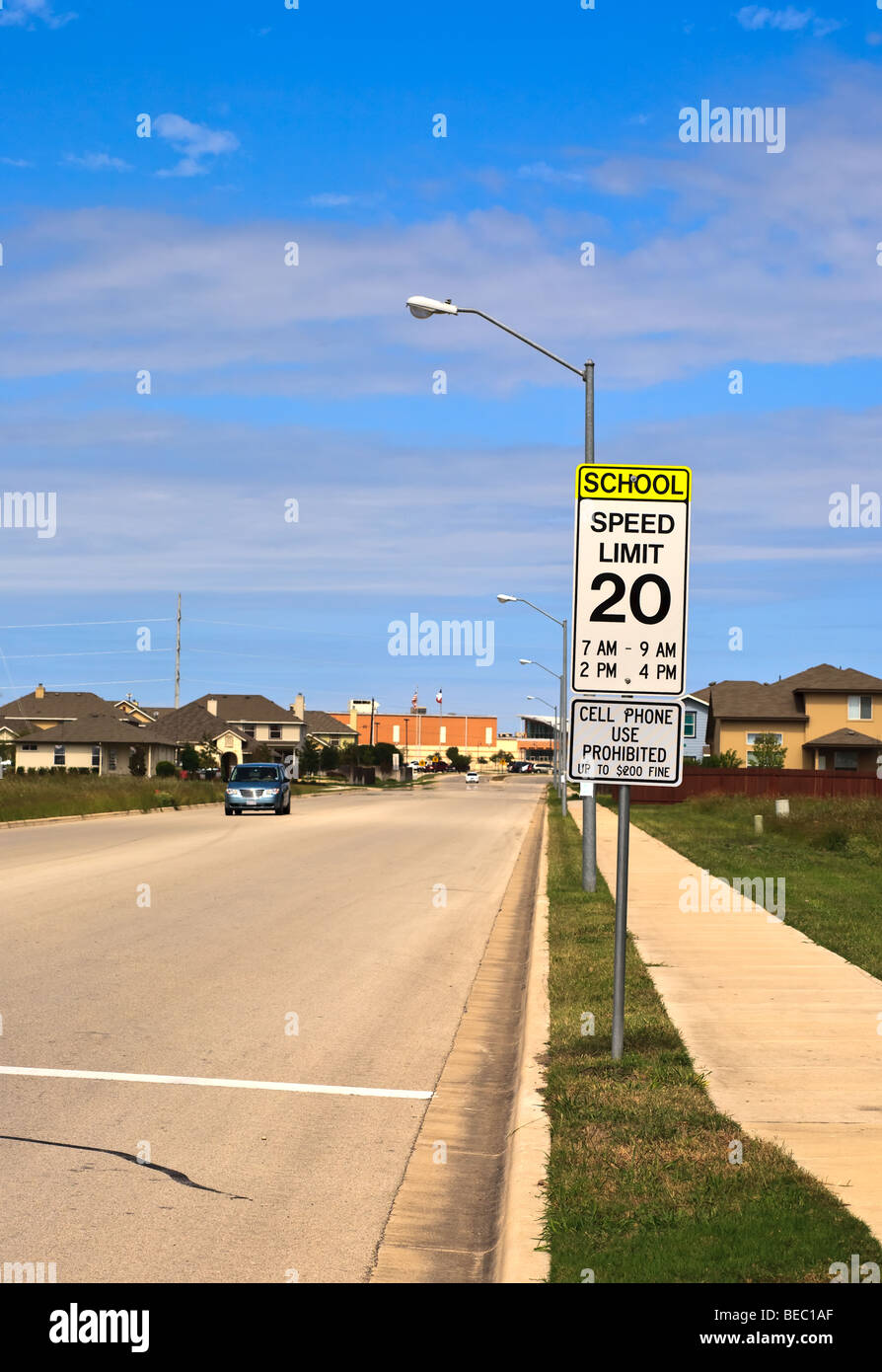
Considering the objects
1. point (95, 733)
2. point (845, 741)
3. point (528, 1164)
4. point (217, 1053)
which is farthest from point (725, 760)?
point (528, 1164)

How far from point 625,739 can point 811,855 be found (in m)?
20.0

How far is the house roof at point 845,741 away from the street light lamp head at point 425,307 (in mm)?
58579

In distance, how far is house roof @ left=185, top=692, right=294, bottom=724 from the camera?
128 meters

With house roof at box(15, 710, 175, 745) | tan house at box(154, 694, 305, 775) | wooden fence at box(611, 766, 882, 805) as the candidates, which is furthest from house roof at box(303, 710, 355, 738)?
wooden fence at box(611, 766, 882, 805)

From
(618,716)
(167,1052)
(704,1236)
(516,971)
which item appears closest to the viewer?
(704,1236)

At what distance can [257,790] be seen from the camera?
152ft

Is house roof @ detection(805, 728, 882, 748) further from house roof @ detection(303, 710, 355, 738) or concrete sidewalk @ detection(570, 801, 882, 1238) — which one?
house roof @ detection(303, 710, 355, 738)

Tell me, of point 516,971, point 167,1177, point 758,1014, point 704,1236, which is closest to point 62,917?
point 516,971

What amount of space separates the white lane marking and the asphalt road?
0.08m

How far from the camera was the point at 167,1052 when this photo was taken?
923 centimetres

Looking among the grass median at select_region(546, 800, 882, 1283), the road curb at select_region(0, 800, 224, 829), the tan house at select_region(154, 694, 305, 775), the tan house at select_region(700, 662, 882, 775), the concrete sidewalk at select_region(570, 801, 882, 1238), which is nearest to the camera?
the grass median at select_region(546, 800, 882, 1283)

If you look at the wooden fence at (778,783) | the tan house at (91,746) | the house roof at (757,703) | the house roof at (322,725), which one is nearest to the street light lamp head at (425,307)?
the wooden fence at (778,783)

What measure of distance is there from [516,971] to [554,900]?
16.5ft
